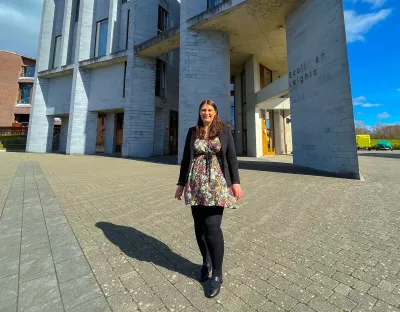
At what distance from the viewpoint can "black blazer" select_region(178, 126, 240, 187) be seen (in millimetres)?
2047

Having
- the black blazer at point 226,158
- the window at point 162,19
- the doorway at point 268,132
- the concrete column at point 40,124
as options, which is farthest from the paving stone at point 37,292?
the concrete column at point 40,124

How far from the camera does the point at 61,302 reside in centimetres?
169

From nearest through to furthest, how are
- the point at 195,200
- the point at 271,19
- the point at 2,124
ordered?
the point at 195,200, the point at 271,19, the point at 2,124

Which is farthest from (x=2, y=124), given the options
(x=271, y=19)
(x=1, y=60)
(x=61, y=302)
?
(x=61, y=302)

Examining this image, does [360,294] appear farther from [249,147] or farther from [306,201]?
Answer: [249,147]

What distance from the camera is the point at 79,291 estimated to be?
71.6 inches

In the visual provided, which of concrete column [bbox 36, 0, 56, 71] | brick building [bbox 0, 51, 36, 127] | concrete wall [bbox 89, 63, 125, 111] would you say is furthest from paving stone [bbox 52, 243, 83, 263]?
brick building [bbox 0, 51, 36, 127]

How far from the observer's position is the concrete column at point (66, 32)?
877 inches

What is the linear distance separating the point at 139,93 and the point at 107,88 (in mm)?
4449

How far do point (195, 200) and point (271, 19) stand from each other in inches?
547

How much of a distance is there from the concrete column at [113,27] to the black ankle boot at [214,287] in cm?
2216

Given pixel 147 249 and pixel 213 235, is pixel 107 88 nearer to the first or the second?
pixel 147 249

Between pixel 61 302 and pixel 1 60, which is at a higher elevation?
pixel 1 60

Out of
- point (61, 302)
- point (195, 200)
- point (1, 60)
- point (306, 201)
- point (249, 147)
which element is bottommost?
point (61, 302)
